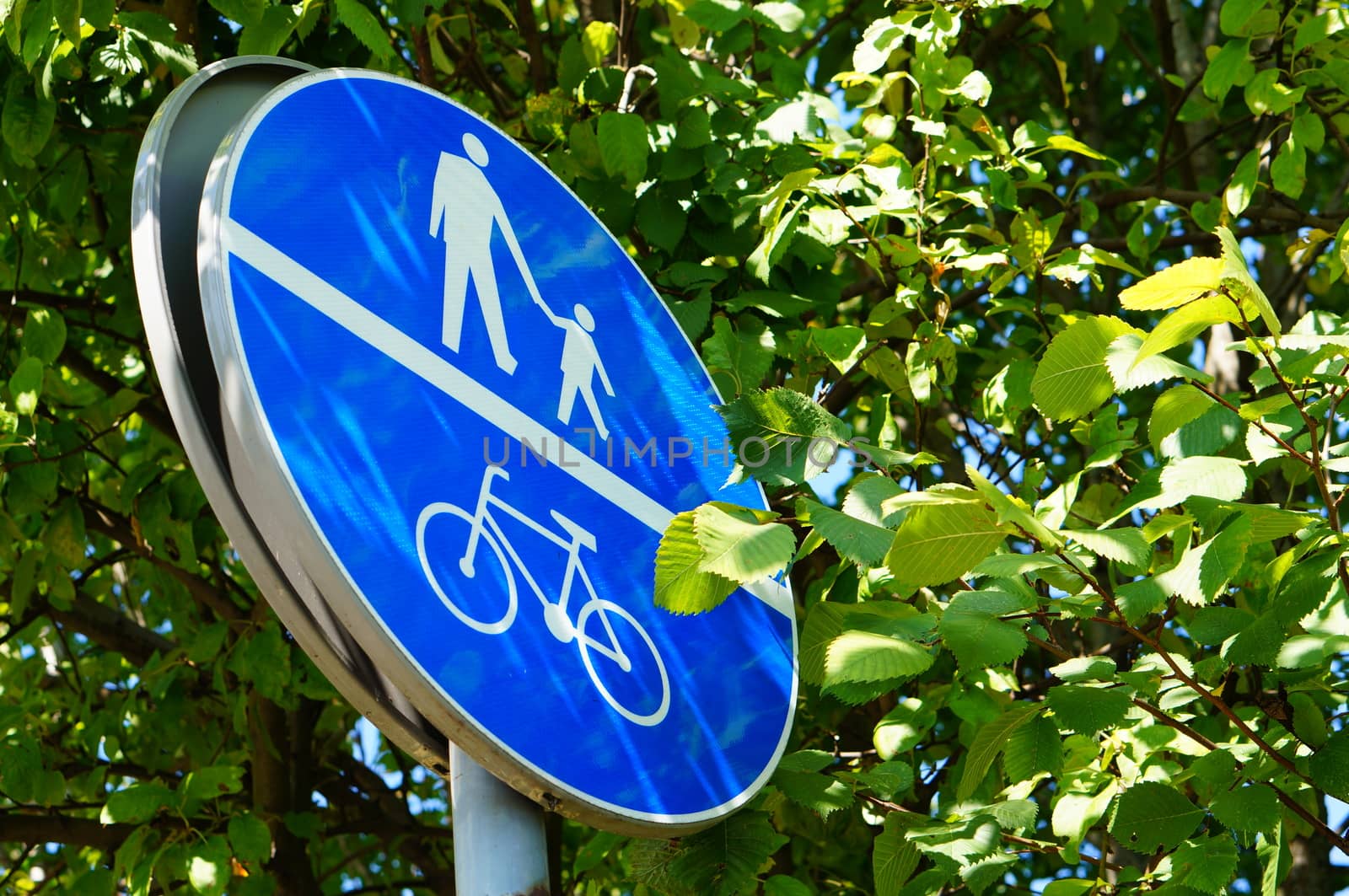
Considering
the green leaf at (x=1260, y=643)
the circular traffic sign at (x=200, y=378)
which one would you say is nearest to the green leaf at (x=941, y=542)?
the green leaf at (x=1260, y=643)

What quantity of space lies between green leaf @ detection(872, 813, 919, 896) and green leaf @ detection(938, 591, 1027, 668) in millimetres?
578

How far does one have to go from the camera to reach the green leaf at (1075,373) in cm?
152

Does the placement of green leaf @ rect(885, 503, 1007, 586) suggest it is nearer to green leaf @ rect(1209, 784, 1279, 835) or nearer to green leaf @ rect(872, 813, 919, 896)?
green leaf @ rect(1209, 784, 1279, 835)

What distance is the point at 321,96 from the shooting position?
1.60 meters

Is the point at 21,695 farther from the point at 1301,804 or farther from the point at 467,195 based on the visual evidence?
the point at 1301,804

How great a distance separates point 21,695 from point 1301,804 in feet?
11.6

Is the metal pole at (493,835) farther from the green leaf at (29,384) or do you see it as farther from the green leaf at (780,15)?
the green leaf at (780,15)

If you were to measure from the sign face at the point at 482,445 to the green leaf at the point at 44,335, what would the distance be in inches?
62.3

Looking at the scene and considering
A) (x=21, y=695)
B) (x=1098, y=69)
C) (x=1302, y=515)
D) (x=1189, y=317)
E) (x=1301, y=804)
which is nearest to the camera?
(x=1189, y=317)

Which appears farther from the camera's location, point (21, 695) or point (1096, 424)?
point (21, 695)

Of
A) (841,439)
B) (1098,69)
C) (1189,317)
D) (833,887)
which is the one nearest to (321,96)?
(841,439)

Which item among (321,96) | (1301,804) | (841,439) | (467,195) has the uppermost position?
(321,96)

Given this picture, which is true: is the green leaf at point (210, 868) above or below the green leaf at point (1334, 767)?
below

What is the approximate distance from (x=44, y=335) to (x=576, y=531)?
194 centimetres
